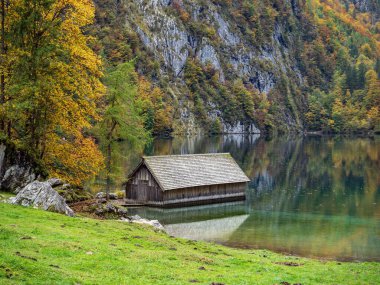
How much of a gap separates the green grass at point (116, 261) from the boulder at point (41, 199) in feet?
7.32

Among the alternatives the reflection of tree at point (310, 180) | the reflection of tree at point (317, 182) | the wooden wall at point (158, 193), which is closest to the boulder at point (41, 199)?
the reflection of tree at point (310, 180)

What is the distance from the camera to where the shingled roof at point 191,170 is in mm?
61650

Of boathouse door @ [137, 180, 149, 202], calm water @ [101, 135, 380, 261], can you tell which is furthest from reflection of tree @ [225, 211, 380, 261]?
boathouse door @ [137, 180, 149, 202]

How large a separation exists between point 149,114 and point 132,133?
119407 mm

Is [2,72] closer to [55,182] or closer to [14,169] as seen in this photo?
[14,169]

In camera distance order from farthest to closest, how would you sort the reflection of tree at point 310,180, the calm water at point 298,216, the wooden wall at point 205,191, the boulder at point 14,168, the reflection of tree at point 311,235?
the reflection of tree at point 310,180, the wooden wall at point 205,191, the calm water at point 298,216, the reflection of tree at point 311,235, the boulder at point 14,168

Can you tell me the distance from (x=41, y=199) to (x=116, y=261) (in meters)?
13.0

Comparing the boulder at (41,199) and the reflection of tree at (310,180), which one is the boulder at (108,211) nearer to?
the boulder at (41,199)

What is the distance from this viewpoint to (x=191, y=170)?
65.2 meters

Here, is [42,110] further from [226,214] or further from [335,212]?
[335,212]

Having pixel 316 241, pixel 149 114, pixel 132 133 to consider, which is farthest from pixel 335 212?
pixel 149 114

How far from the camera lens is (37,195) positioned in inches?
1346

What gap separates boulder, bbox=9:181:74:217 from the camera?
1330 inches

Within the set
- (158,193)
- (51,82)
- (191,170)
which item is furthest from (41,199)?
(191,170)
